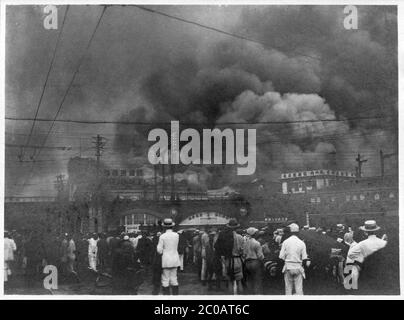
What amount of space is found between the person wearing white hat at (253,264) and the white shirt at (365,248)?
1522 mm

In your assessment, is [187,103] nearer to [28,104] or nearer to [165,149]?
[165,149]

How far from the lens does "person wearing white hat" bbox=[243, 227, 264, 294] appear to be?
29.7 feet

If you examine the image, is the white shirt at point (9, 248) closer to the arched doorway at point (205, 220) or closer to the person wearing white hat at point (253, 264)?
the arched doorway at point (205, 220)

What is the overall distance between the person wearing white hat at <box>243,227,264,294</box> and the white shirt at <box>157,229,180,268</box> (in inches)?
46.2

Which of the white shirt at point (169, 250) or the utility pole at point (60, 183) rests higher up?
the utility pole at point (60, 183)

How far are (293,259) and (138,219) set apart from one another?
8.88 feet

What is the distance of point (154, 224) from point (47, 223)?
1.84m

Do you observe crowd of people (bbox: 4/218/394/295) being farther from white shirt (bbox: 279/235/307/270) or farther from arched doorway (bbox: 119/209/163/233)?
arched doorway (bbox: 119/209/163/233)

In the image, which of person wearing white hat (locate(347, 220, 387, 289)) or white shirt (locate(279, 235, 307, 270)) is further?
person wearing white hat (locate(347, 220, 387, 289))

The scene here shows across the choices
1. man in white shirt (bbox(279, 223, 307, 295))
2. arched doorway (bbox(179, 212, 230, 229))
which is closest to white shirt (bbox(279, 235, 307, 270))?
man in white shirt (bbox(279, 223, 307, 295))

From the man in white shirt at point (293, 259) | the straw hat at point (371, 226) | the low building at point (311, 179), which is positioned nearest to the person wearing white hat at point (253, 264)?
the man in white shirt at point (293, 259)

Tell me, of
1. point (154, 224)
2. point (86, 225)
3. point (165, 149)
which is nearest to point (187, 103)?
point (165, 149)

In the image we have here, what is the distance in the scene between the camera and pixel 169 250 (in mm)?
8977

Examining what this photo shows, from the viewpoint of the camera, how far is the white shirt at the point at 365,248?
9.07 meters
